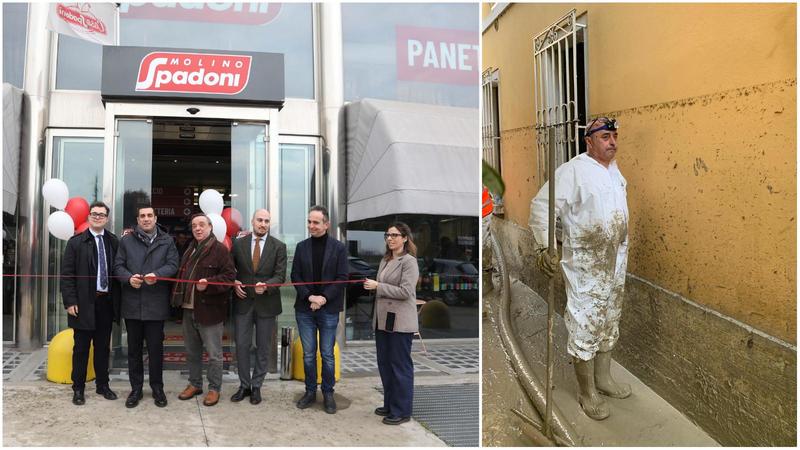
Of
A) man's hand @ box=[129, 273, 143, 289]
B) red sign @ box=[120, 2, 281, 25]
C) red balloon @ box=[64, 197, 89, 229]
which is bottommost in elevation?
man's hand @ box=[129, 273, 143, 289]

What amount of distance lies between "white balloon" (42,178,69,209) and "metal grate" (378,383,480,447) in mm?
2957

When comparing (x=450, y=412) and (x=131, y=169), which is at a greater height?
(x=131, y=169)

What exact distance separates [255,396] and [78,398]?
3.87 feet

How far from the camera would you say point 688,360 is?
3496mm

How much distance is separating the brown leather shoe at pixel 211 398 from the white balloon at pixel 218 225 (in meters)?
1.27

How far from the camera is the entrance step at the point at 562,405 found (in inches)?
135

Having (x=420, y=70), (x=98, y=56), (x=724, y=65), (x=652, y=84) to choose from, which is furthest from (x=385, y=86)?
(x=724, y=65)

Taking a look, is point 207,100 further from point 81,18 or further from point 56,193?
point 56,193

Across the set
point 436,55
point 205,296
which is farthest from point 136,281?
point 436,55

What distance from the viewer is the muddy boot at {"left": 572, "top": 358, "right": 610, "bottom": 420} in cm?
351

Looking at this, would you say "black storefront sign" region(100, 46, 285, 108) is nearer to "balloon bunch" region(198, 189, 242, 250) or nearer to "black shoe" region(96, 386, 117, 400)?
"balloon bunch" region(198, 189, 242, 250)

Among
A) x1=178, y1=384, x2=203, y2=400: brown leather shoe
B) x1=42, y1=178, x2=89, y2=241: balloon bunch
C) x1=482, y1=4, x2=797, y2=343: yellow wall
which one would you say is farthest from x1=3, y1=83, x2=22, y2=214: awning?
x1=482, y1=4, x2=797, y2=343: yellow wall

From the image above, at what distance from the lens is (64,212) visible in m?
5.40

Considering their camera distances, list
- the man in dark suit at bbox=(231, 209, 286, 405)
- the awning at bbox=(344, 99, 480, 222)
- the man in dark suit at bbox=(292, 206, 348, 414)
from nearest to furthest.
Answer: the man in dark suit at bbox=(292, 206, 348, 414)
the man in dark suit at bbox=(231, 209, 286, 405)
the awning at bbox=(344, 99, 480, 222)
